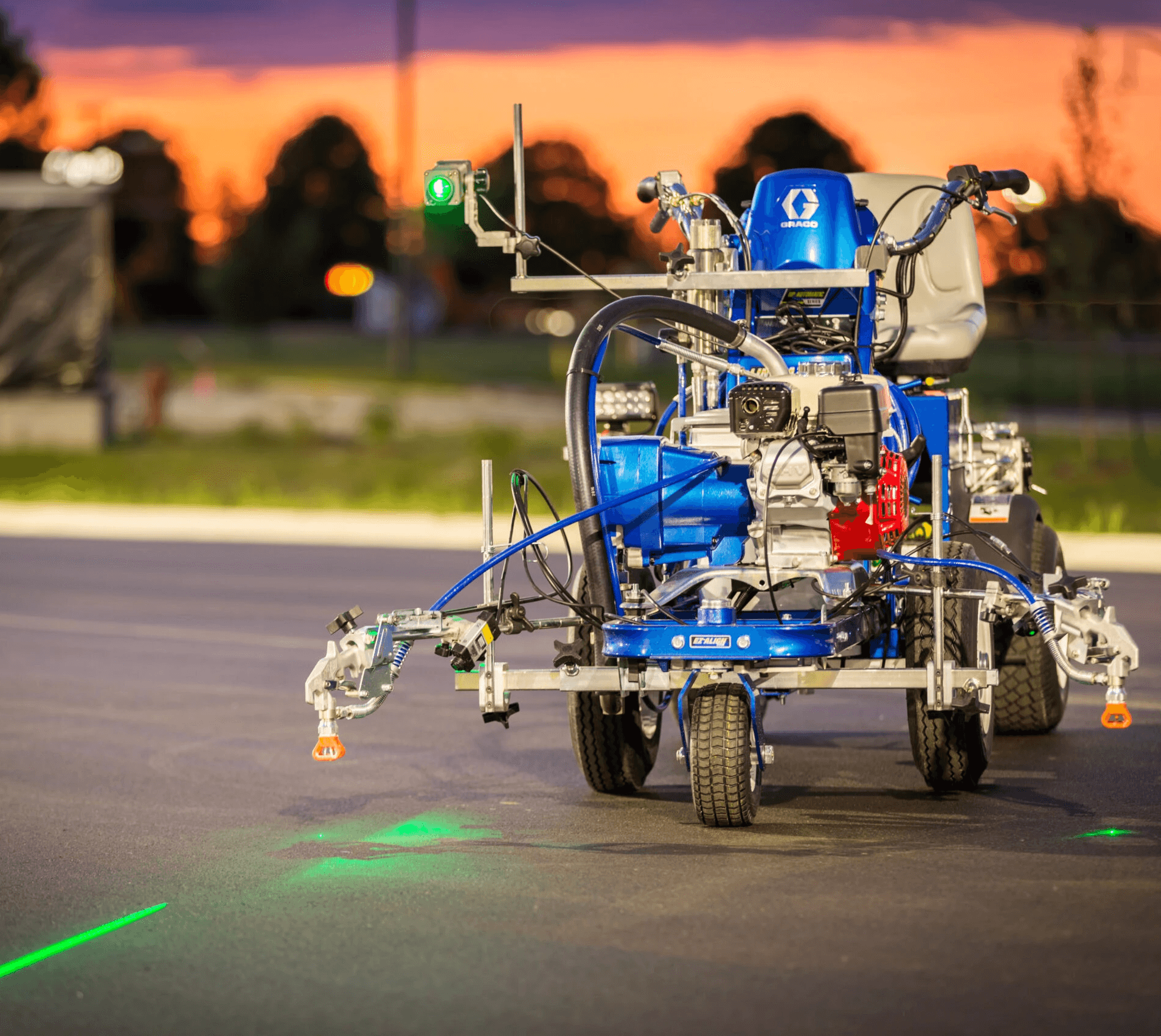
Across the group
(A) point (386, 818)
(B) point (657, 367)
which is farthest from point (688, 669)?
(B) point (657, 367)

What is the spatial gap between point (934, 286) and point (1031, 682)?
2.24 meters

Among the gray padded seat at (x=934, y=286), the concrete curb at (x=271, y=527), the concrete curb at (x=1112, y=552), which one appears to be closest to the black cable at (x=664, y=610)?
the gray padded seat at (x=934, y=286)

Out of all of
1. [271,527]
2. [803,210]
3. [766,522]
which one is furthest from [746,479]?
[271,527]

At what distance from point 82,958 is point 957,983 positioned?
2705mm

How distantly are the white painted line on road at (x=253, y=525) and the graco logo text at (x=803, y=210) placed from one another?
11.0 m

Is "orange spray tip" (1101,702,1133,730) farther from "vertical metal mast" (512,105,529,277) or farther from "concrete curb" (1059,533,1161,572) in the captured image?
"concrete curb" (1059,533,1161,572)

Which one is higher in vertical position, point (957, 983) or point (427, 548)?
point (427, 548)

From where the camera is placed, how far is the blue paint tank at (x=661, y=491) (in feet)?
26.5

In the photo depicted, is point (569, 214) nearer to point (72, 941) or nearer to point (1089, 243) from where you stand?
point (1089, 243)

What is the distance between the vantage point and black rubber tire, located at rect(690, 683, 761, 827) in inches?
301

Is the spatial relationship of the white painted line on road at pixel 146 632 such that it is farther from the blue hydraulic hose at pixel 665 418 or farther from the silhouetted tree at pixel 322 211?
the silhouetted tree at pixel 322 211

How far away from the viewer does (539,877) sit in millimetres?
7281

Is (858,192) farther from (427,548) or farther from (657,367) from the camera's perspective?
(657,367)

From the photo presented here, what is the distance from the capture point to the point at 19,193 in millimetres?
32562
